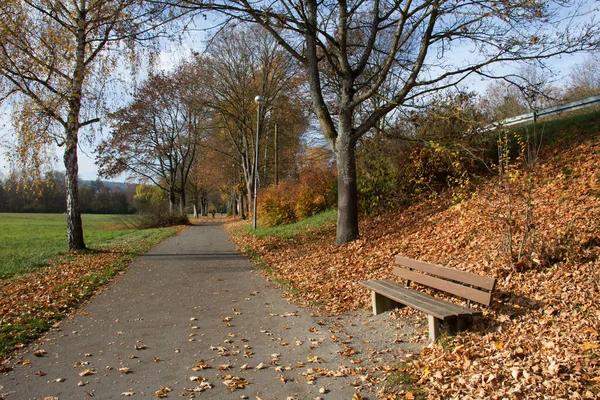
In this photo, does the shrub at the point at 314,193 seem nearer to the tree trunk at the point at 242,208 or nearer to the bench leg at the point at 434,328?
the bench leg at the point at 434,328

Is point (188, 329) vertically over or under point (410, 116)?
under

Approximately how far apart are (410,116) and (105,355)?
9.83 m

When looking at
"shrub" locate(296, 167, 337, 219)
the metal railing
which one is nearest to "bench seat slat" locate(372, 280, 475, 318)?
the metal railing

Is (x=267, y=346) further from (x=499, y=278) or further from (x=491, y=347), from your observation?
(x=499, y=278)

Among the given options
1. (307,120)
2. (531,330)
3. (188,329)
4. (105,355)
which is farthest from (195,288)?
(307,120)

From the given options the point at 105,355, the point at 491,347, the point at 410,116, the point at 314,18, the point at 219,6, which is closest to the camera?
the point at 491,347

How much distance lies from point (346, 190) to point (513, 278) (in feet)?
18.5

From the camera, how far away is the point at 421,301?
511cm

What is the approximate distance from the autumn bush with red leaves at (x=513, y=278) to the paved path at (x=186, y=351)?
2.82 ft

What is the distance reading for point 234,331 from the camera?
5.76m

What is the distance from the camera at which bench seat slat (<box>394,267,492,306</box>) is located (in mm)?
4529

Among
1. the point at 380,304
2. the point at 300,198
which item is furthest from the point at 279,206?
the point at 380,304

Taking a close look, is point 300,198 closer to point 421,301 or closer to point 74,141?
point 74,141

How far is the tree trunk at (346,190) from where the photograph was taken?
1069 centimetres
